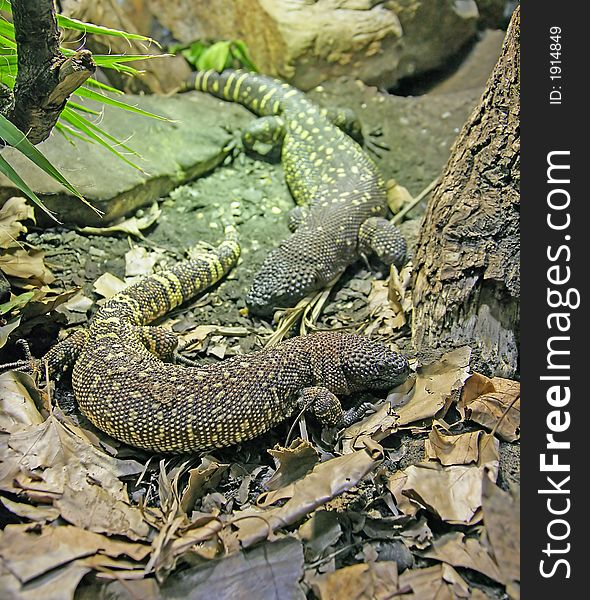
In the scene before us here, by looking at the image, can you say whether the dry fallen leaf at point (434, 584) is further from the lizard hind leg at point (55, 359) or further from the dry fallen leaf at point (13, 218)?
the dry fallen leaf at point (13, 218)

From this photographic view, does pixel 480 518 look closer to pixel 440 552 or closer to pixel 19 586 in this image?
pixel 440 552

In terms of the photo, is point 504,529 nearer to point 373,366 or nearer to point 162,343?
point 373,366

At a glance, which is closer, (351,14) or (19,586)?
(19,586)

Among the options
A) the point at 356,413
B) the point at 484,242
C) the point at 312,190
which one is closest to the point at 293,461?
the point at 356,413

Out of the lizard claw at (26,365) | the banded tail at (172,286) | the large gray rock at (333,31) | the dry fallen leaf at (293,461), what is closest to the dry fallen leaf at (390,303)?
the banded tail at (172,286)

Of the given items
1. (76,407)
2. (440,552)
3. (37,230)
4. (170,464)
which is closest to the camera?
(440,552)

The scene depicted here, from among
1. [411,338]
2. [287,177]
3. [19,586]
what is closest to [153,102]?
[287,177]
